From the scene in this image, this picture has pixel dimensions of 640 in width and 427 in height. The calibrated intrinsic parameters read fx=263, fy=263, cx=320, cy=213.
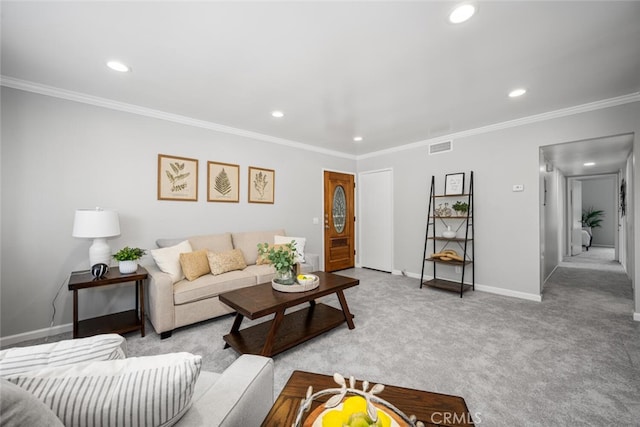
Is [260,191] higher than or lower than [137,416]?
higher

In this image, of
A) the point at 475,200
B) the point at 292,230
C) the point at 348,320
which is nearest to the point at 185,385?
the point at 348,320

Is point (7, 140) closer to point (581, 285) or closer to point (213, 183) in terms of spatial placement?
point (213, 183)

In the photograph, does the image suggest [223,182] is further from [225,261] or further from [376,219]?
[376,219]

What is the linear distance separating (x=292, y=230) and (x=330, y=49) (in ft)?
10.1

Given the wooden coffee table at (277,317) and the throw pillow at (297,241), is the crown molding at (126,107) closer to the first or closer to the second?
the throw pillow at (297,241)

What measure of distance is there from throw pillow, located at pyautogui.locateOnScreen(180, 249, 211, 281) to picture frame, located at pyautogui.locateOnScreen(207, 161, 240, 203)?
970mm

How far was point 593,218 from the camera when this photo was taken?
28.1ft

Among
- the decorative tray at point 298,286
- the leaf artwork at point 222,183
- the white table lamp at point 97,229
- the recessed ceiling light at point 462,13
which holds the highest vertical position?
the recessed ceiling light at point 462,13

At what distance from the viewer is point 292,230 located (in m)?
4.63

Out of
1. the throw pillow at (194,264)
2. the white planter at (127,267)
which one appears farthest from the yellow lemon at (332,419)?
the white planter at (127,267)

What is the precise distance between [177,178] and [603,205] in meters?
12.1

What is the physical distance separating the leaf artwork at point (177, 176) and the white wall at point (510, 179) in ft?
12.3

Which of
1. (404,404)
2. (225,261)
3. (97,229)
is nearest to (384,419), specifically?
(404,404)

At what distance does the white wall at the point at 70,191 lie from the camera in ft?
8.07
